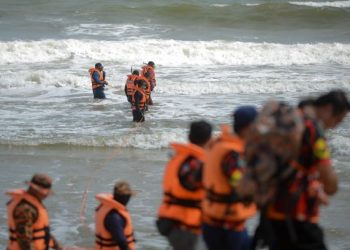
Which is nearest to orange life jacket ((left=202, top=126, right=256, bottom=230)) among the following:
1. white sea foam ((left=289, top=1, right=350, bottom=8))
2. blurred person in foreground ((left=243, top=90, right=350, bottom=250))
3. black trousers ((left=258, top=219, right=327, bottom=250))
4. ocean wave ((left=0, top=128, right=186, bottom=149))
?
blurred person in foreground ((left=243, top=90, right=350, bottom=250))

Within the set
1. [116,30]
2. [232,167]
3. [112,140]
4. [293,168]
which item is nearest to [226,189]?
[232,167]

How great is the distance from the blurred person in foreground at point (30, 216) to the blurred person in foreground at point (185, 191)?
1107 mm

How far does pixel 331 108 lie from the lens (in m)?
4.69

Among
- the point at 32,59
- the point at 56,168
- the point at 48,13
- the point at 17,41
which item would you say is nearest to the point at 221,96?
the point at 56,168

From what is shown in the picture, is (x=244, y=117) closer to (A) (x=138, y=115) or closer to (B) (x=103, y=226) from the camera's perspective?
(B) (x=103, y=226)

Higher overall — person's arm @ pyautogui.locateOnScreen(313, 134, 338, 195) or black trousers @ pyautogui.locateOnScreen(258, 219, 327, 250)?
person's arm @ pyautogui.locateOnScreen(313, 134, 338, 195)

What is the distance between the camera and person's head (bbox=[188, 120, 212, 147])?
5.67 m

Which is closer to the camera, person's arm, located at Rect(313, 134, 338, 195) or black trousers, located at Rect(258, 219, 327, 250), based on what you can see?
person's arm, located at Rect(313, 134, 338, 195)

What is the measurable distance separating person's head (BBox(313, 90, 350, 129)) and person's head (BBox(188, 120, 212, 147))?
46.0 inches

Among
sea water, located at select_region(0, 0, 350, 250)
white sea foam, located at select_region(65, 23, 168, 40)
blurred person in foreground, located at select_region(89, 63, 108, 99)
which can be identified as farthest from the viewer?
white sea foam, located at select_region(65, 23, 168, 40)

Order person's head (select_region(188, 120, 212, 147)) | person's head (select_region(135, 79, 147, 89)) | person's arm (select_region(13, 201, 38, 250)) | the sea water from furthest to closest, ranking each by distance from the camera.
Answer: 1. person's head (select_region(135, 79, 147, 89))
2. the sea water
3. person's arm (select_region(13, 201, 38, 250))
4. person's head (select_region(188, 120, 212, 147))

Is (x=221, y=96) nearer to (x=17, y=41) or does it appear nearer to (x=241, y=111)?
(x=17, y=41)

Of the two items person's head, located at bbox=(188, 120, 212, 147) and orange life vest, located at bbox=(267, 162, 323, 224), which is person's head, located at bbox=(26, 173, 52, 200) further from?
orange life vest, located at bbox=(267, 162, 323, 224)

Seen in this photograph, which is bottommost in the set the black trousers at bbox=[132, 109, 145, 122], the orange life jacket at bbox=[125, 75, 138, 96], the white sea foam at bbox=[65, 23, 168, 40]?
the black trousers at bbox=[132, 109, 145, 122]
